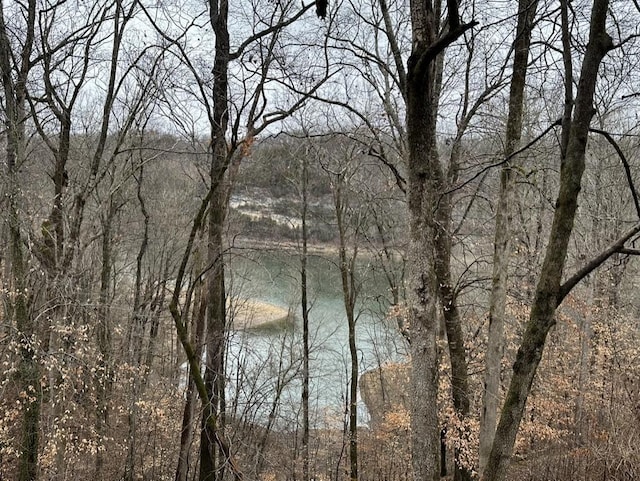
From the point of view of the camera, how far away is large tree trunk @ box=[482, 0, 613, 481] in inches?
133

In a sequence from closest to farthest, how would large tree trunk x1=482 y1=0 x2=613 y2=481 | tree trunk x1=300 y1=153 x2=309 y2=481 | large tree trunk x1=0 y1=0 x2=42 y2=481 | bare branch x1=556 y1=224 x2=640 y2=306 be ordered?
bare branch x1=556 y1=224 x2=640 y2=306 < large tree trunk x1=482 y1=0 x2=613 y2=481 < large tree trunk x1=0 y1=0 x2=42 y2=481 < tree trunk x1=300 y1=153 x2=309 y2=481

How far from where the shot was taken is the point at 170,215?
60.9 feet

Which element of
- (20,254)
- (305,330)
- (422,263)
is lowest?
(305,330)

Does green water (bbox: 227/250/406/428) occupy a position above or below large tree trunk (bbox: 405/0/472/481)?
below

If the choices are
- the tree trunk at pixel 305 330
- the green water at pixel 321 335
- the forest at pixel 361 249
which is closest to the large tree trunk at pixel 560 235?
the forest at pixel 361 249

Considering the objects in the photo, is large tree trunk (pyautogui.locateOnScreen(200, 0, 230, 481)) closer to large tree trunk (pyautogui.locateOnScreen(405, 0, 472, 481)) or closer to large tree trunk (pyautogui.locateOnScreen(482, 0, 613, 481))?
large tree trunk (pyautogui.locateOnScreen(405, 0, 472, 481))

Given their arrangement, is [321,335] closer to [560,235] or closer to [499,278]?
[499,278]

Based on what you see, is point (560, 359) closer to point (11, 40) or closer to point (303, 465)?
point (303, 465)

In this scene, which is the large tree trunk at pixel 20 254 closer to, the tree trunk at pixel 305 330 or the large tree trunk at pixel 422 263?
the large tree trunk at pixel 422 263

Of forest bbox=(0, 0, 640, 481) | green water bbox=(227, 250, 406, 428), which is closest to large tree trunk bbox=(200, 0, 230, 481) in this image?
forest bbox=(0, 0, 640, 481)

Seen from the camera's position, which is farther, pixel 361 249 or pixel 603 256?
pixel 361 249

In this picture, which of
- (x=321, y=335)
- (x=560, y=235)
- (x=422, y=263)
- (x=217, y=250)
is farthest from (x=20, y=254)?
(x=321, y=335)

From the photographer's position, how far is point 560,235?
11.4 ft

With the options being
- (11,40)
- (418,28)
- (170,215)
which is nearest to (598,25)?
(418,28)
